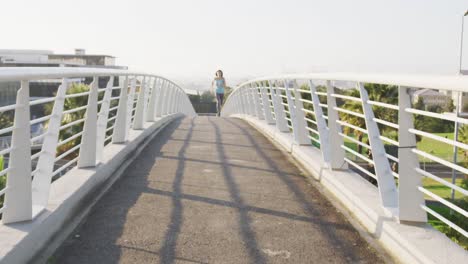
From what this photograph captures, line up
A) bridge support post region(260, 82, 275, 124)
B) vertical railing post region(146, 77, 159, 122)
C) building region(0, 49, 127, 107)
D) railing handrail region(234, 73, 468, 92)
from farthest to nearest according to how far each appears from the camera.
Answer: building region(0, 49, 127, 107) → vertical railing post region(146, 77, 159, 122) → bridge support post region(260, 82, 275, 124) → railing handrail region(234, 73, 468, 92)

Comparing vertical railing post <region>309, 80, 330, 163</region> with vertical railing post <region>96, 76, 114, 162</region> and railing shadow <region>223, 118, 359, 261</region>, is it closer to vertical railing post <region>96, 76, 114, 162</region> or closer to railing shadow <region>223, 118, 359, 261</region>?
railing shadow <region>223, 118, 359, 261</region>

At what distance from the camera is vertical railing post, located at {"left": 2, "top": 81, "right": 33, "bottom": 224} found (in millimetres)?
4121

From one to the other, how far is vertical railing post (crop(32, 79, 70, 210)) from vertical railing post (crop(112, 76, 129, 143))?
3711 millimetres

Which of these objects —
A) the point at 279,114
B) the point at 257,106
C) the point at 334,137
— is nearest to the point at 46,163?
the point at 334,137

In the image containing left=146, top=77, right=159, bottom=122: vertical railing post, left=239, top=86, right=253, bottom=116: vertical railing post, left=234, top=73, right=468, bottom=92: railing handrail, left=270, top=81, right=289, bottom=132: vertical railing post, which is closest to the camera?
left=234, top=73, right=468, bottom=92: railing handrail


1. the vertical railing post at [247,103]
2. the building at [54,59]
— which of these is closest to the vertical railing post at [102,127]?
the vertical railing post at [247,103]

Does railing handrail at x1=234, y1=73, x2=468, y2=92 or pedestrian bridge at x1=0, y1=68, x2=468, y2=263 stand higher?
railing handrail at x1=234, y1=73, x2=468, y2=92

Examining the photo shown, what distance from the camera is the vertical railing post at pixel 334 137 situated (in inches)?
251

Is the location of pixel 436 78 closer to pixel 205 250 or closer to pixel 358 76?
pixel 358 76

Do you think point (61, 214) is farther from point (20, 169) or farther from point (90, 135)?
point (90, 135)

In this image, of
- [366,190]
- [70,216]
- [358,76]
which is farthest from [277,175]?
[70,216]

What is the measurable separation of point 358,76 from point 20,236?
313 cm

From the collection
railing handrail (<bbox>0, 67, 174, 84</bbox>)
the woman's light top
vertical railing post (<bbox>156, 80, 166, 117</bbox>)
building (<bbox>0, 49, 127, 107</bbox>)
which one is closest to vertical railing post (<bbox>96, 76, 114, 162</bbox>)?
railing handrail (<bbox>0, 67, 174, 84</bbox>)

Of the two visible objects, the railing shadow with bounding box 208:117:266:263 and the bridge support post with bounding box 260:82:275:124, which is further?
the bridge support post with bounding box 260:82:275:124
